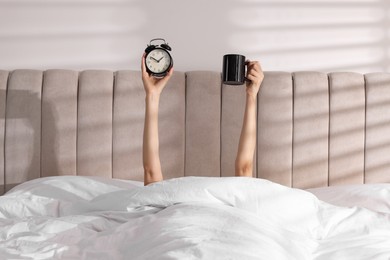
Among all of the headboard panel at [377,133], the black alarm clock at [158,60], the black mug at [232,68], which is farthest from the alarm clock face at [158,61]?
the headboard panel at [377,133]

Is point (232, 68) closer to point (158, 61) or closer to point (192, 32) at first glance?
point (158, 61)

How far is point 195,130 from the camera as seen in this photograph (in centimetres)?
253

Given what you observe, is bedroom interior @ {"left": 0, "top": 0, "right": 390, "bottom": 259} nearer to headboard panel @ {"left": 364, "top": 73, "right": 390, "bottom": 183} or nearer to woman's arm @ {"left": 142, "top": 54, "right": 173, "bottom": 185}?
headboard panel @ {"left": 364, "top": 73, "right": 390, "bottom": 183}

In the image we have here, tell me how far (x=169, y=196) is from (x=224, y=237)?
41cm

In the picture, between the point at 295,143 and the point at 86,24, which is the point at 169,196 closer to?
the point at 295,143

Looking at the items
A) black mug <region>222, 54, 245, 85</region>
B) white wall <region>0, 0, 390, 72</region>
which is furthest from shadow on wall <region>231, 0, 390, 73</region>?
black mug <region>222, 54, 245, 85</region>

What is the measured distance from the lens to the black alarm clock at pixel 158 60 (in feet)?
7.42

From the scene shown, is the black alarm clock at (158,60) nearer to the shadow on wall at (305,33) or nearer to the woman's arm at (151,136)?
the woman's arm at (151,136)

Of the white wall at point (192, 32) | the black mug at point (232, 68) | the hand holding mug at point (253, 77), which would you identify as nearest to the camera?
the black mug at point (232, 68)

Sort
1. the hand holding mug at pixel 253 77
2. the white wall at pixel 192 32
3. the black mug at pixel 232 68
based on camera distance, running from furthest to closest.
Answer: the white wall at pixel 192 32
the hand holding mug at pixel 253 77
the black mug at pixel 232 68

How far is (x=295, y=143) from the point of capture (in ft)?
8.27

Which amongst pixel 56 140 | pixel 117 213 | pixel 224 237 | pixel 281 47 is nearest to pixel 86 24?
pixel 56 140

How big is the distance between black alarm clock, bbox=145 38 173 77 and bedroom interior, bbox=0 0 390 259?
10.7 inches

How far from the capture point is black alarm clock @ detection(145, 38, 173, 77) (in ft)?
7.42
